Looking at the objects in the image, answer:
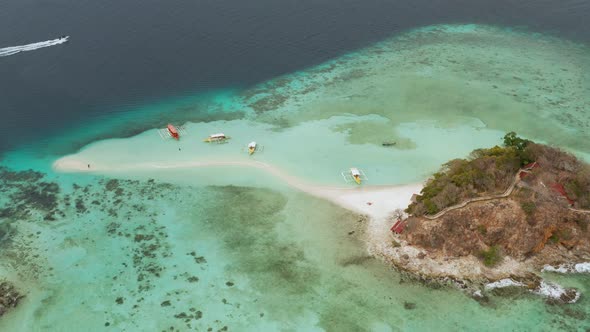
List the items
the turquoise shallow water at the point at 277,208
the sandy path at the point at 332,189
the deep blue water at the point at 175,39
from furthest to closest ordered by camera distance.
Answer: the deep blue water at the point at 175,39
the sandy path at the point at 332,189
the turquoise shallow water at the point at 277,208

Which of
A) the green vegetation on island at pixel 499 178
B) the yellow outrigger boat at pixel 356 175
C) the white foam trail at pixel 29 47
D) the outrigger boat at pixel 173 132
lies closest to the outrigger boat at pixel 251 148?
the outrigger boat at pixel 173 132

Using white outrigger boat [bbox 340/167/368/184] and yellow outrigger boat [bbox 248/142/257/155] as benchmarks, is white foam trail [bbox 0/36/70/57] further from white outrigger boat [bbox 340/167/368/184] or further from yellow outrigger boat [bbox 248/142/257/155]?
white outrigger boat [bbox 340/167/368/184]

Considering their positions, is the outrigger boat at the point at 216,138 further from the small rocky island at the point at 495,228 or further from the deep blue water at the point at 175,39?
the small rocky island at the point at 495,228

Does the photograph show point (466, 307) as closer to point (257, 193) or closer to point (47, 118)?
point (257, 193)

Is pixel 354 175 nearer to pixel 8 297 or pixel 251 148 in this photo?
pixel 251 148

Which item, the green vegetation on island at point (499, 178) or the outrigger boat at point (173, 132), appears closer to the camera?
the green vegetation on island at point (499, 178)

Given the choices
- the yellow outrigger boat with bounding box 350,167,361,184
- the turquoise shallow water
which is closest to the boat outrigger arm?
the turquoise shallow water
